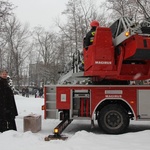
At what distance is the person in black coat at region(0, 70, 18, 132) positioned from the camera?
9109 mm

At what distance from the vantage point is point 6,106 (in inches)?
363

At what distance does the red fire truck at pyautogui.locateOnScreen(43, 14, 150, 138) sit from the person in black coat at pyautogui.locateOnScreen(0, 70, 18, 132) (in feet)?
3.67

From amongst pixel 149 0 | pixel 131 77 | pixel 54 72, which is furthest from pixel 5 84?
pixel 54 72

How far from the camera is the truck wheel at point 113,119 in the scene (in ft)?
31.2

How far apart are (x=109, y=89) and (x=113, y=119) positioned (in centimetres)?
92

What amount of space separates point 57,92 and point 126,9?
20.9 m

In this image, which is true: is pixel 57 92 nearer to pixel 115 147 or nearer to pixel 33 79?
pixel 115 147

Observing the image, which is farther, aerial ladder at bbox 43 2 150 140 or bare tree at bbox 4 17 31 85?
bare tree at bbox 4 17 31 85

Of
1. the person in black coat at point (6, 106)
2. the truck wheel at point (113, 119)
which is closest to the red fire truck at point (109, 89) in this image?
the truck wheel at point (113, 119)

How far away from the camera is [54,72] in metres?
57.0

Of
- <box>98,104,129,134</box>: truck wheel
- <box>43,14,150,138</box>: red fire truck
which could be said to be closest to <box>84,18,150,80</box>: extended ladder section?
<box>43,14,150,138</box>: red fire truck

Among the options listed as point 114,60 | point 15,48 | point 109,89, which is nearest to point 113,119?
point 109,89

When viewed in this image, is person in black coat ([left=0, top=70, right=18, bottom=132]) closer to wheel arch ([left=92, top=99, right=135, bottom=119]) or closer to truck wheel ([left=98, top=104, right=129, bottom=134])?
wheel arch ([left=92, top=99, right=135, bottom=119])

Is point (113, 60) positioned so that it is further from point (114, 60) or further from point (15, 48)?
point (15, 48)
